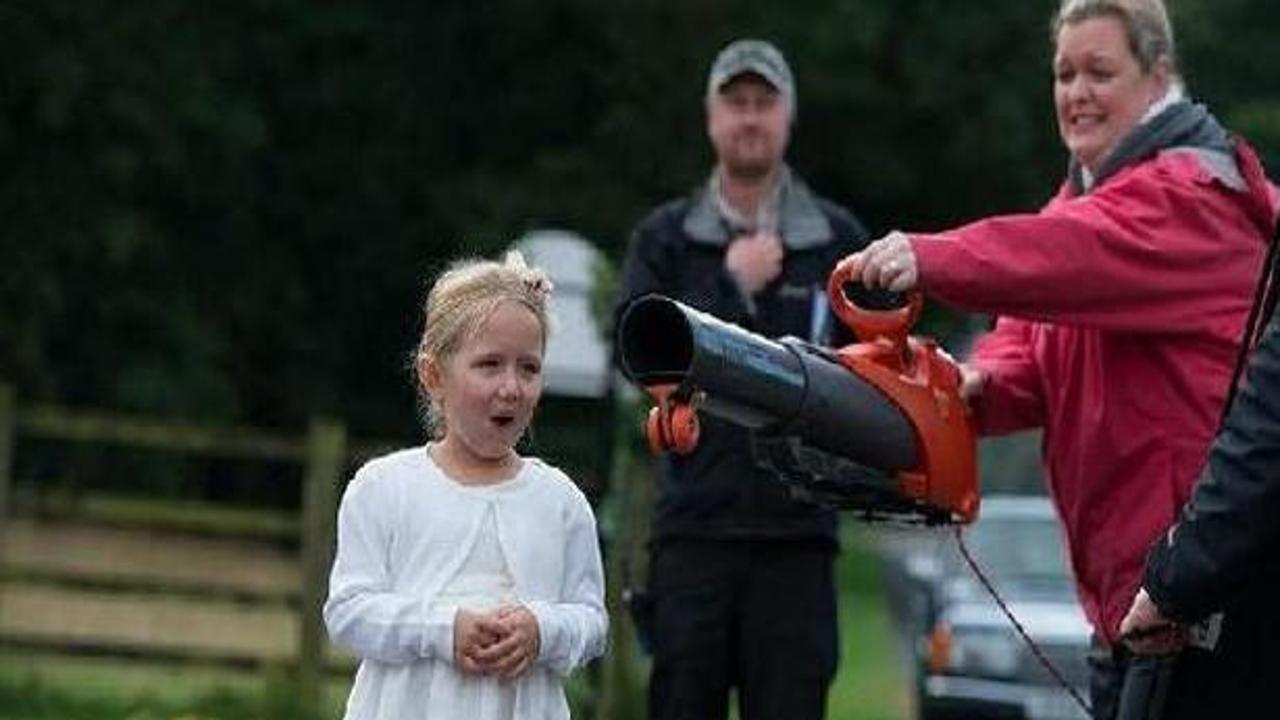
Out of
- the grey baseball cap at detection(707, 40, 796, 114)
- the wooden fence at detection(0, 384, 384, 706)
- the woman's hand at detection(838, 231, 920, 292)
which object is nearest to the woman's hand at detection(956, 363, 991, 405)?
the woman's hand at detection(838, 231, 920, 292)

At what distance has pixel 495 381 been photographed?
6.00 meters

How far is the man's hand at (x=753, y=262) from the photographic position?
8.10 metres

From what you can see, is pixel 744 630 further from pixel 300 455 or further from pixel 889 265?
pixel 300 455

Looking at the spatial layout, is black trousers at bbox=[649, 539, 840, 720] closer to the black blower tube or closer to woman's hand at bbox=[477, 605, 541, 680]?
the black blower tube

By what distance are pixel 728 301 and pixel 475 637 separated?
2.33m

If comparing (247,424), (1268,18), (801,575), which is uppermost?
(1268,18)

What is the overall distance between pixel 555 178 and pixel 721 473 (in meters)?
30.0

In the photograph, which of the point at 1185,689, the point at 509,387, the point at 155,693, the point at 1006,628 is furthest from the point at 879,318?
the point at 1006,628

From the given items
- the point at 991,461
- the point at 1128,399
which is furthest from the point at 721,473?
the point at 991,461

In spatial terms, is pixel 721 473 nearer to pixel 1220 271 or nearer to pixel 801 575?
pixel 801 575

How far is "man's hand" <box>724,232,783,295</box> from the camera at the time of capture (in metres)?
8.10

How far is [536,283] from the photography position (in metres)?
6.12

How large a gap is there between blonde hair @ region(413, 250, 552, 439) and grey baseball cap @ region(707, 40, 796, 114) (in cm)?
222

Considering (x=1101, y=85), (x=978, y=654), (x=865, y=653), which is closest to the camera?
(x=1101, y=85)
